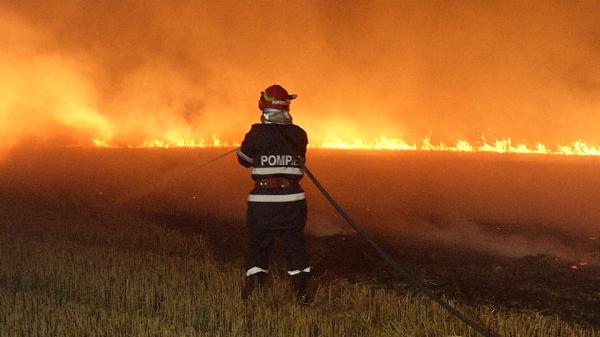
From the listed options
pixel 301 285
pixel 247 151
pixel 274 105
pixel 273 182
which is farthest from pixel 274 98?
pixel 301 285

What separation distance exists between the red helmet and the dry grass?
7.97ft

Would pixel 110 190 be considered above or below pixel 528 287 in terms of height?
above

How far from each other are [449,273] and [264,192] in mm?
4858

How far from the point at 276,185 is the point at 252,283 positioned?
4.65ft

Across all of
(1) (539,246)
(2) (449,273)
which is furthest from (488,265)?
(1) (539,246)

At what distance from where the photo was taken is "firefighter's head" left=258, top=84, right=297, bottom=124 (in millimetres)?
6848

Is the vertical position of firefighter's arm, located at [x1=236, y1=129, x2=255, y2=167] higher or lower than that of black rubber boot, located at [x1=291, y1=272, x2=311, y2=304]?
higher

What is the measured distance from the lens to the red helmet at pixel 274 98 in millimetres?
6848

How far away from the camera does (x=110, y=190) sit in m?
24.4

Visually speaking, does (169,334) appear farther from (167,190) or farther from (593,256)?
(167,190)

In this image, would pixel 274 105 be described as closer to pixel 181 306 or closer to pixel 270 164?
pixel 270 164

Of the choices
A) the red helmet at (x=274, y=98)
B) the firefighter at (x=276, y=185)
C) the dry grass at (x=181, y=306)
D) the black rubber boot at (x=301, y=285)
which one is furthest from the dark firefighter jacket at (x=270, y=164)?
the dry grass at (x=181, y=306)

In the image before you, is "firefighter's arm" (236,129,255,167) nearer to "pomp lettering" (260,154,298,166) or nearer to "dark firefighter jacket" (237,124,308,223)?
"dark firefighter jacket" (237,124,308,223)

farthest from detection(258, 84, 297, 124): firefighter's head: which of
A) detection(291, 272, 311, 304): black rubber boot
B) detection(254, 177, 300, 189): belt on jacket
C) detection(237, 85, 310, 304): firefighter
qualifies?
detection(291, 272, 311, 304): black rubber boot
